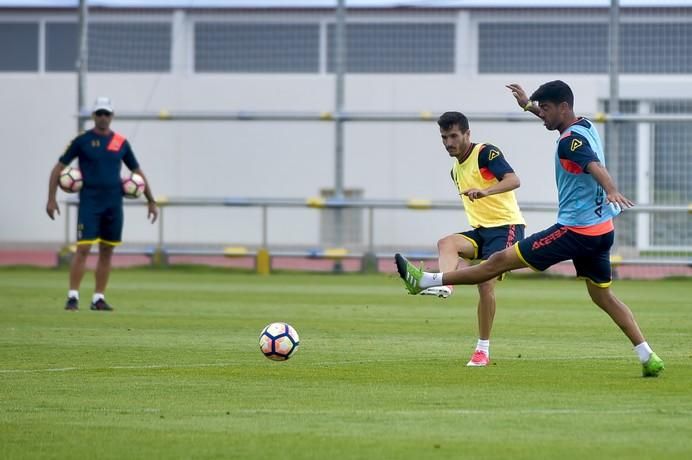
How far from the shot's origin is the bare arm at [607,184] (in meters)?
9.70

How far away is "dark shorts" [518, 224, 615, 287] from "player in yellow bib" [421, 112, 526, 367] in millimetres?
1266

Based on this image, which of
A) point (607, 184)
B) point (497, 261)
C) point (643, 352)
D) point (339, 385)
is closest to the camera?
point (607, 184)

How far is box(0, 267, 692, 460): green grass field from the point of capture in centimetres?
765

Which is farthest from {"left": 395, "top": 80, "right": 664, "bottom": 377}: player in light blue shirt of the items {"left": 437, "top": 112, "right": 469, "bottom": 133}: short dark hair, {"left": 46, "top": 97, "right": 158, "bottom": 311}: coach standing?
{"left": 46, "top": 97, "right": 158, "bottom": 311}: coach standing

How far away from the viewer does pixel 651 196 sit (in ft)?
86.1

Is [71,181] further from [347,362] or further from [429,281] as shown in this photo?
[429,281]

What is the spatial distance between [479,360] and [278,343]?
1576 mm

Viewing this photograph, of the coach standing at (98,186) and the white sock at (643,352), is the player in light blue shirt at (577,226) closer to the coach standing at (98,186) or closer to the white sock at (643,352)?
the white sock at (643,352)

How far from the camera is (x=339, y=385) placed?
10.1 metres

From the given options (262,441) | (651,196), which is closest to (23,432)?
(262,441)

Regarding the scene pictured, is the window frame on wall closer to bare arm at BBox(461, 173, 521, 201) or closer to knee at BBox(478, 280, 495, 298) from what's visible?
bare arm at BBox(461, 173, 521, 201)

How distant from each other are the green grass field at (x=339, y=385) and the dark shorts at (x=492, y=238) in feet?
2.94

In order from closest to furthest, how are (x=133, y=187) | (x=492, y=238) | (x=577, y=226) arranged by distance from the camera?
1. (x=577, y=226)
2. (x=492, y=238)
3. (x=133, y=187)

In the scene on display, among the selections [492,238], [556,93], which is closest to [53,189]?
[492,238]
